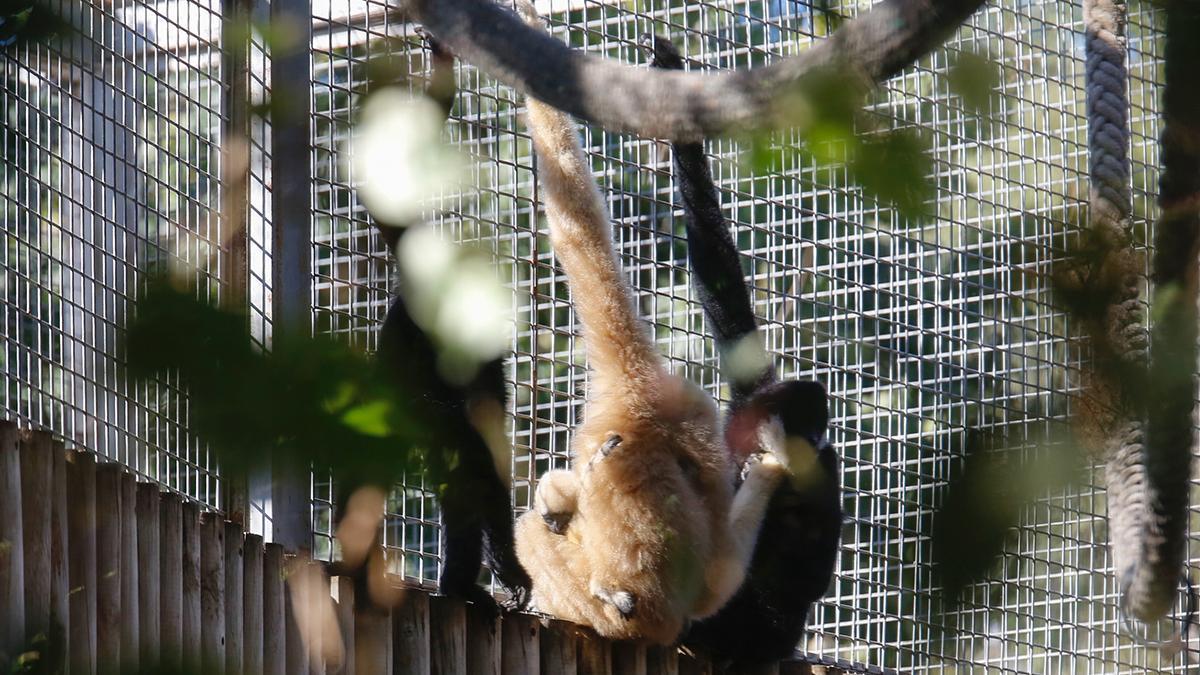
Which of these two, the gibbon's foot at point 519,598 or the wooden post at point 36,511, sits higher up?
the wooden post at point 36,511

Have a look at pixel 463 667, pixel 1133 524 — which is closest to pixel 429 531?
pixel 463 667

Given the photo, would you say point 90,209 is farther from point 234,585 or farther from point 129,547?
point 234,585

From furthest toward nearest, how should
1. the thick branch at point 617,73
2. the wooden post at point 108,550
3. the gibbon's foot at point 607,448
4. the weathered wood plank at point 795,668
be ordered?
the weathered wood plank at point 795,668, the gibbon's foot at point 607,448, the wooden post at point 108,550, the thick branch at point 617,73

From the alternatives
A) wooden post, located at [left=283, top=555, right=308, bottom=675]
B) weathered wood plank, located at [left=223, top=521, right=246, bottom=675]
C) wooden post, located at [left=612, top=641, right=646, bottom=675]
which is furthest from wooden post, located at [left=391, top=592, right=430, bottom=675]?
wooden post, located at [left=612, top=641, right=646, bottom=675]

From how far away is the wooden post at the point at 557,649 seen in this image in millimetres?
3295

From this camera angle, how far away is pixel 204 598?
8.78ft

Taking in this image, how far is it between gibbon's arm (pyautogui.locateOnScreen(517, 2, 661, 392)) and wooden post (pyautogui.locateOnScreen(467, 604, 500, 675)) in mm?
636

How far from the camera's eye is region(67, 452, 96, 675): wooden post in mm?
2260

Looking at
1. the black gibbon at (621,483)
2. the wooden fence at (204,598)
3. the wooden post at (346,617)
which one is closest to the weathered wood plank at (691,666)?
the wooden fence at (204,598)

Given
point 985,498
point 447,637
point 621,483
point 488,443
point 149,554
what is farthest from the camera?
point 621,483

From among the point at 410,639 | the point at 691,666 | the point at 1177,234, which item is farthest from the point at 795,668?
the point at 1177,234

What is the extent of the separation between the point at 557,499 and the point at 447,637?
1.41 ft

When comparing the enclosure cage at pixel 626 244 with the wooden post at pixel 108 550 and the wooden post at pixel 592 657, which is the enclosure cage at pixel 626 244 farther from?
the wooden post at pixel 592 657

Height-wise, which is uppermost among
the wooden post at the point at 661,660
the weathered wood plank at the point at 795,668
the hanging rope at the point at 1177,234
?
the hanging rope at the point at 1177,234
